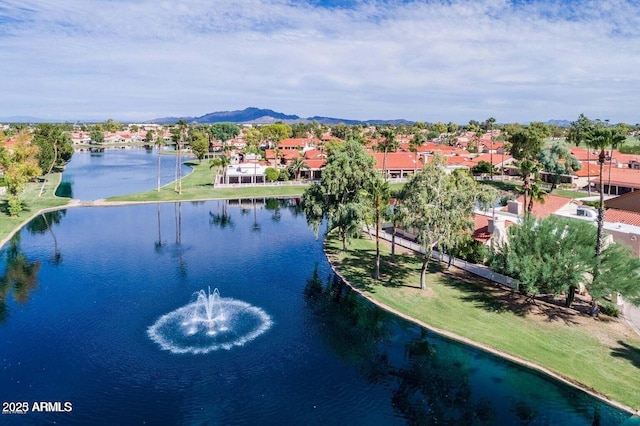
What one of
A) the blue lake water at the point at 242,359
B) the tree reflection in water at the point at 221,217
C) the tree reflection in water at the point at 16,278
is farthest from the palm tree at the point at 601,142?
the tree reflection in water at the point at 221,217

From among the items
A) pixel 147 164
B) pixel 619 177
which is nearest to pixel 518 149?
pixel 619 177

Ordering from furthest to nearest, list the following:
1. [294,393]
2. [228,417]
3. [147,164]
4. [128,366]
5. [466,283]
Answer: [147,164], [466,283], [128,366], [294,393], [228,417]

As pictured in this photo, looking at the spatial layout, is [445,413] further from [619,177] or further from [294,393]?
[619,177]

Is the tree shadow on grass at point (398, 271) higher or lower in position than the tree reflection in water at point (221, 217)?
lower

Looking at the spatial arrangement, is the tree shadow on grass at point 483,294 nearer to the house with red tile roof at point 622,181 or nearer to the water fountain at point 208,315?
the water fountain at point 208,315

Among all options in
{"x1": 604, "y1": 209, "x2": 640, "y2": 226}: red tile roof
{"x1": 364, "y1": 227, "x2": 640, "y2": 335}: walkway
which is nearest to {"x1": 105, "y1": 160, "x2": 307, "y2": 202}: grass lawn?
{"x1": 364, "y1": 227, "x2": 640, "y2": 335}: walkway

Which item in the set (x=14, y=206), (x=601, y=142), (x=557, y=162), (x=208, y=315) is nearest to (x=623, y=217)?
(x=601, y=142)
